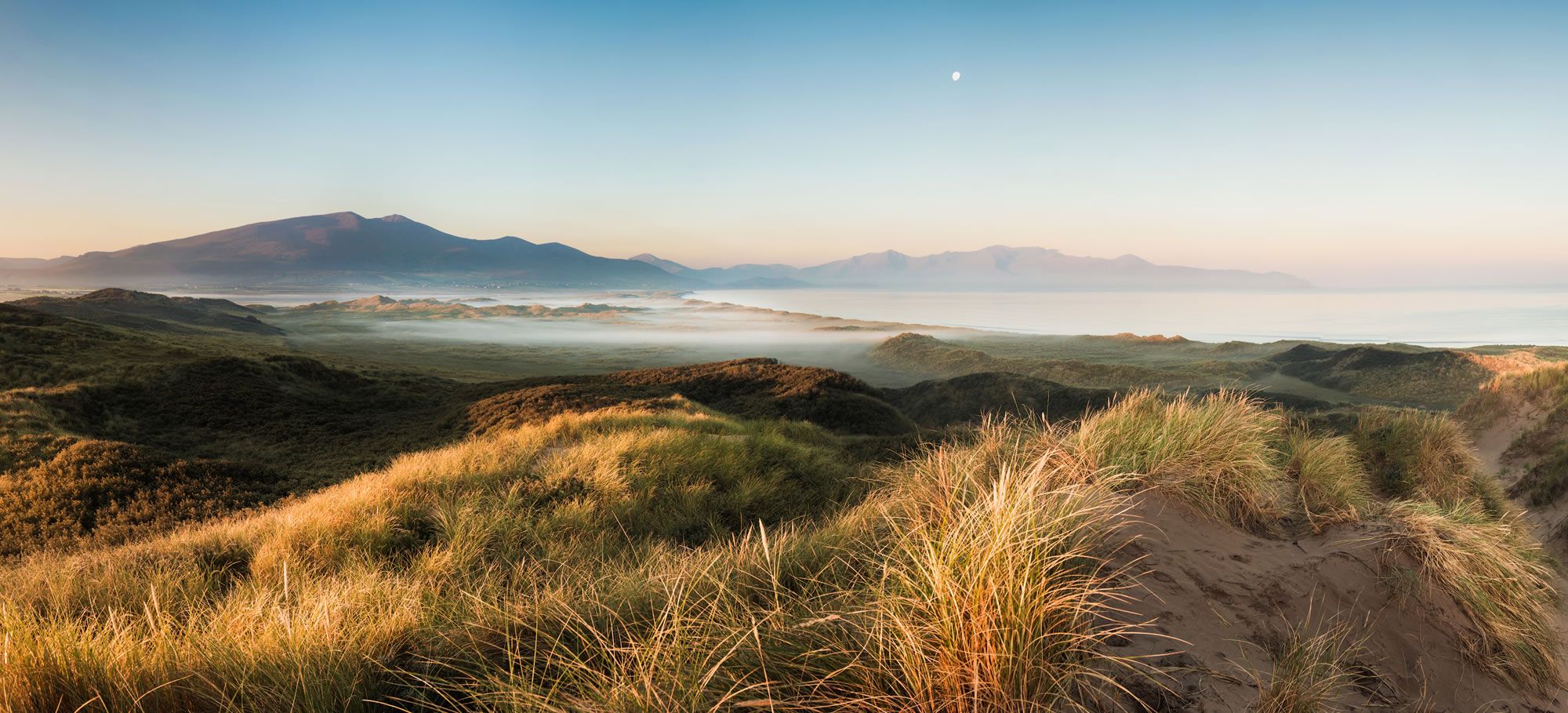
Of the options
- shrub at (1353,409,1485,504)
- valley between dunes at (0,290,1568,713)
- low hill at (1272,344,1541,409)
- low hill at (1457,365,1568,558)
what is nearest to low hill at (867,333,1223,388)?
low hill at (1272,344,1541,409)

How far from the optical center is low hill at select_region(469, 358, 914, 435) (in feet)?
63.1

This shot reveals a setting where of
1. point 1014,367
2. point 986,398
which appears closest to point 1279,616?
point 986,398

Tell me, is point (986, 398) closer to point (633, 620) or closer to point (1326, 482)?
point (1326, 482)

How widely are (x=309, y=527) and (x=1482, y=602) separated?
9.62m

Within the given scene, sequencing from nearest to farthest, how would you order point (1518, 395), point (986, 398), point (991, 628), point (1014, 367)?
point (991, 628) → point (1518, 395) → point (986, 398) → point (1014, 367)

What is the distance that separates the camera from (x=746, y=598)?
3180 mm

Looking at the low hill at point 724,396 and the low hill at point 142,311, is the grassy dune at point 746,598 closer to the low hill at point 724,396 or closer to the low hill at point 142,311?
the low hill at point 724,396

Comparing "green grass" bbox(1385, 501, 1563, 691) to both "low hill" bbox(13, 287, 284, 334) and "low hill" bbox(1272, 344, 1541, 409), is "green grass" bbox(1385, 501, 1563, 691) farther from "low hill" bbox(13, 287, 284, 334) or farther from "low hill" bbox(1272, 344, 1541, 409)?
"low hill" bbox(13, 287, 284, 334)

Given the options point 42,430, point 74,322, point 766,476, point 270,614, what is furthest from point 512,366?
point 270,614

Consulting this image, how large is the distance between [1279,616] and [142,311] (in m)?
102

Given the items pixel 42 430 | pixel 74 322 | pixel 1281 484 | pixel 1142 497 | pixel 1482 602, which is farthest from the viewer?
pixel 74 322

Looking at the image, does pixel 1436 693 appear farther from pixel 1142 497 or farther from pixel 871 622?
pixel 871 622

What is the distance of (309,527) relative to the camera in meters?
6.49

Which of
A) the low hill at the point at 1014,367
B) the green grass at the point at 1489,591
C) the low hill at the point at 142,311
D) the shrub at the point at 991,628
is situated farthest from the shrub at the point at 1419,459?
the low hill at the point at 142,311
